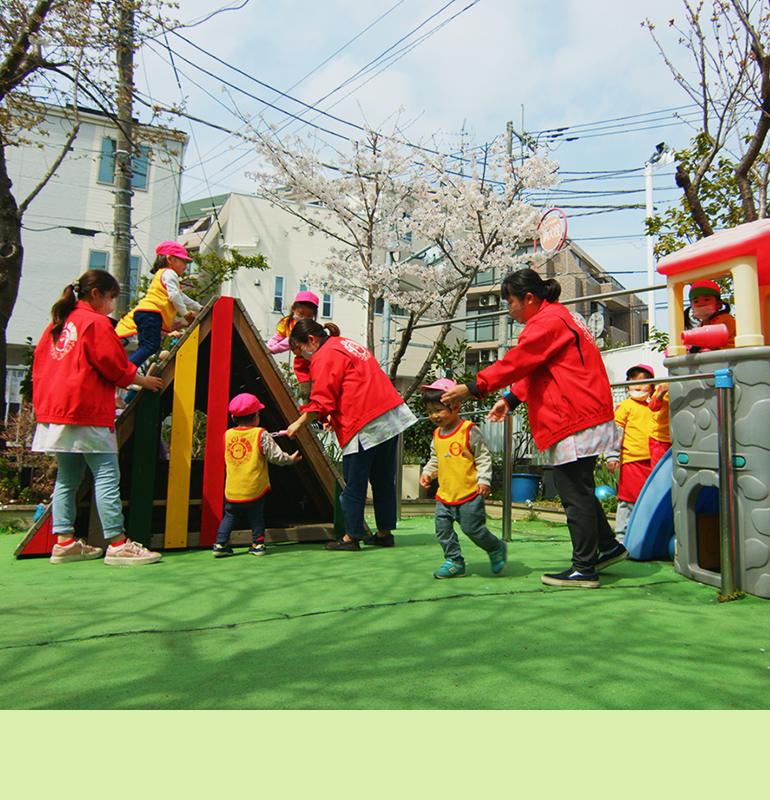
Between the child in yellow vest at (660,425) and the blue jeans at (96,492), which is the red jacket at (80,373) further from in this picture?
the child in yellow vest at (660,425)

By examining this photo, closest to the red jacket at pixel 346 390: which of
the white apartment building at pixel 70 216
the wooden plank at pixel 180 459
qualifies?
the wooden plank at pixel 180 459

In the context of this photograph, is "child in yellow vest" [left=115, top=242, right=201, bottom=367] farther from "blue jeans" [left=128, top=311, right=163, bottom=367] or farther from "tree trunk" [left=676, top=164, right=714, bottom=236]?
"tree trunk" [left=676, top=164, right=714, bottom=236]

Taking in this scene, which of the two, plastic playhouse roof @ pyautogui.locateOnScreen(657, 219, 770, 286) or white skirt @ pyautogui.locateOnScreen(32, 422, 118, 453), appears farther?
white skirt @ pyautogui.locateOnScreen(32, 422, 118, 453)

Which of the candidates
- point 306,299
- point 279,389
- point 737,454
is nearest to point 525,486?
point 306,299

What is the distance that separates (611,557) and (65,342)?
3432 mm

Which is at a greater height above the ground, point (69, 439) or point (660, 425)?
point (660, 425)

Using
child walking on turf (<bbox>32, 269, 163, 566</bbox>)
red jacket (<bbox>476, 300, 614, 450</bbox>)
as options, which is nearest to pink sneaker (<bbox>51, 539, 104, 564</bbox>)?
child walking on turf (<bbox>32, 269, 163, 566</bbox>)

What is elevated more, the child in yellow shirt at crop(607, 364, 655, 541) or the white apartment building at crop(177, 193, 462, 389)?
the white apartment building at crop(177, 193, 462, 389)

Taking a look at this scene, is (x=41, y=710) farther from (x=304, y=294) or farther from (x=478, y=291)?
(x=478, y=291)

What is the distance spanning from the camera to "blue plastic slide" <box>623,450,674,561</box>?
3.65 meters

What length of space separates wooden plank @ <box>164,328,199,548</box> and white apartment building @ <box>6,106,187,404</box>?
1595 cm

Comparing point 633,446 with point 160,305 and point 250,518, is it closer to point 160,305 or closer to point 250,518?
point 250,518

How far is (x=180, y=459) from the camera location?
4215mm

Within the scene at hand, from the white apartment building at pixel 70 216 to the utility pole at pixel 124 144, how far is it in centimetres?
1120
